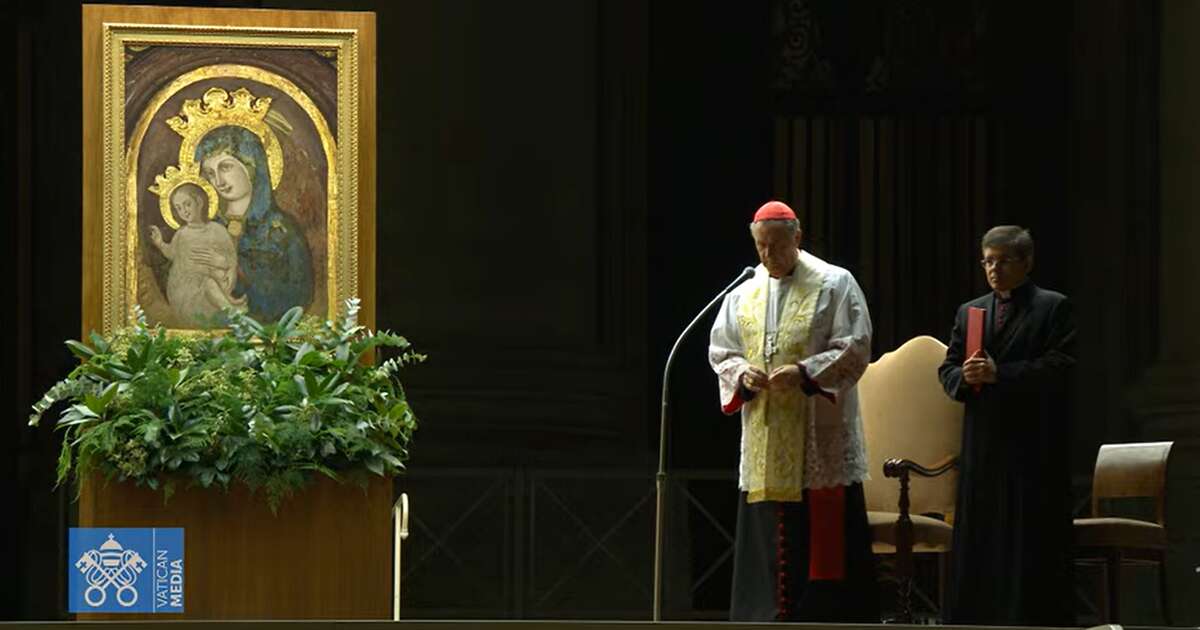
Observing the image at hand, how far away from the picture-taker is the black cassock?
24.3 feet

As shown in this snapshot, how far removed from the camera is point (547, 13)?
38.0ft

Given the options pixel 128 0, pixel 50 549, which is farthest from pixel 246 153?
pixel 50 549

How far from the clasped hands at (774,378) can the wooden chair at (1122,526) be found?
A: 4.14 ft

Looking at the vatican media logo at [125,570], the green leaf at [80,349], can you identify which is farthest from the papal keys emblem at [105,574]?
the green leaf at [80,349]

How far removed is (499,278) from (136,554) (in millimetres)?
5388

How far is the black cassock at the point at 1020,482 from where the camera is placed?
741cm

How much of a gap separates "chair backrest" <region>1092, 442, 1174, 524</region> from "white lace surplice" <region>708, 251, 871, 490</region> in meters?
1.14

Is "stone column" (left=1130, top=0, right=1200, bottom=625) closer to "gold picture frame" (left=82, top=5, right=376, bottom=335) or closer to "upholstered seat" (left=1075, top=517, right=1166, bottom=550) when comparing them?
"upholstered seat" (left=1075, top=517, right=1166, bottom=550)

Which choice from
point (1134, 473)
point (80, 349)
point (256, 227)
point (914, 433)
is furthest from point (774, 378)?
point (80, 349)

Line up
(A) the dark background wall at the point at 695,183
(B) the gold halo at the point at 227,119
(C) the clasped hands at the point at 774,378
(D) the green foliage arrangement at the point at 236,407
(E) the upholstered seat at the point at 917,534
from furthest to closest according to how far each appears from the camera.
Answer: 1. (A) the dark background wall at the point at 695,183
2. (E) the upholstered seat at the point at 917,534
3. (C) the clasped hands at the point at 774,378
4. (B) the gold halo at the point at 227,119
5. (D) the green foliage arrangement at the point at 236,407

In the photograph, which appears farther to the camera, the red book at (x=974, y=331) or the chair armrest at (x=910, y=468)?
the chair armrest at (x=910, y=468)

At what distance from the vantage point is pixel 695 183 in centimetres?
1164

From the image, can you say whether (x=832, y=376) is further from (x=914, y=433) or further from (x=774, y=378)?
(x=914, y=433)

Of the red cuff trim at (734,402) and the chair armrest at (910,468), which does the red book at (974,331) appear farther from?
the red cuff trim at (734,402)
